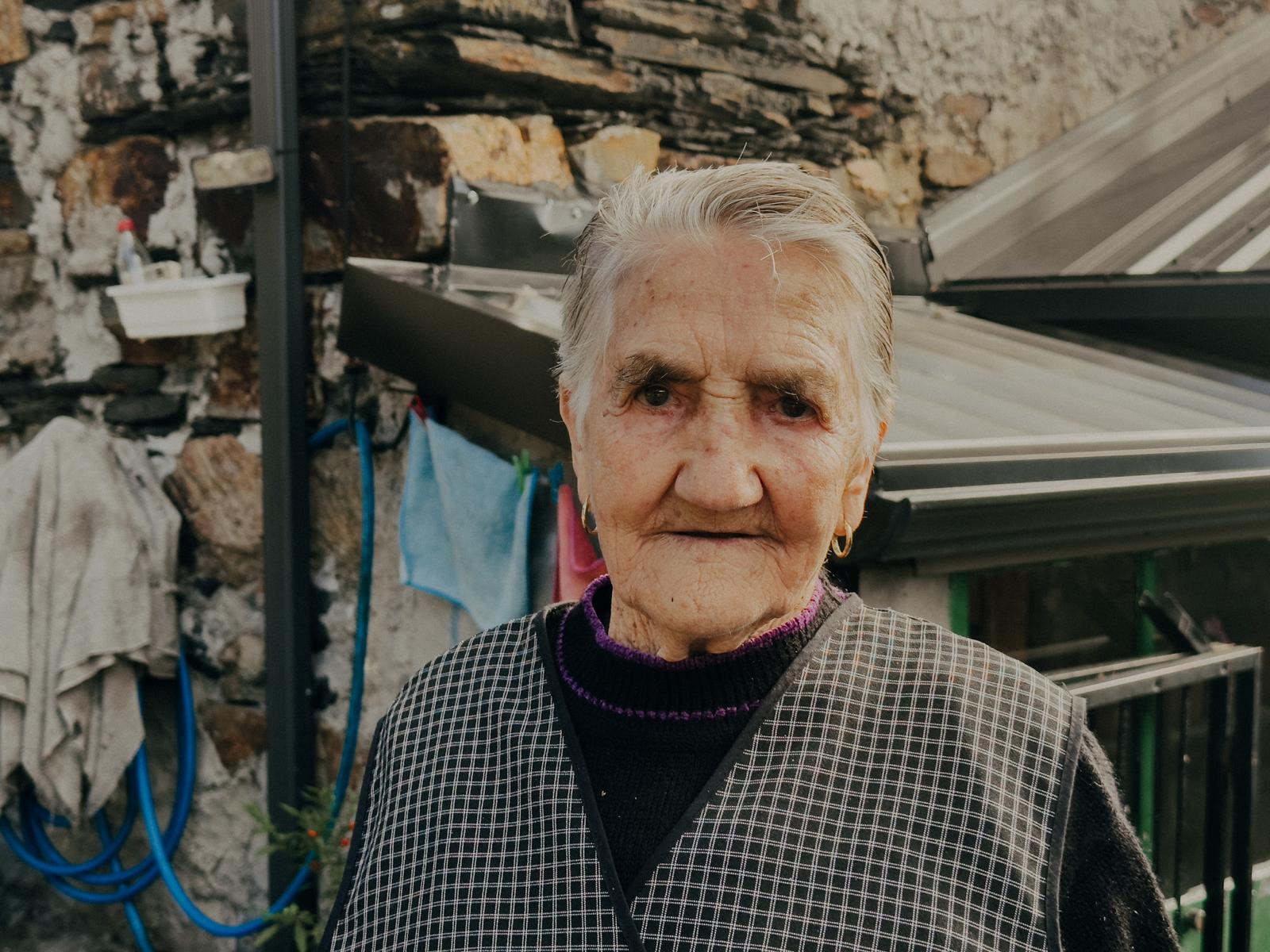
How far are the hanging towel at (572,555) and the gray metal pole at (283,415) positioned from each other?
38.2 inches

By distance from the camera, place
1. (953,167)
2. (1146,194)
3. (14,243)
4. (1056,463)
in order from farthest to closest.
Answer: (953,167) < (1146,194) < (14,243) < (1056,463)

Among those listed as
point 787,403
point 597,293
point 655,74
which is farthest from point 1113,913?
point 655,74

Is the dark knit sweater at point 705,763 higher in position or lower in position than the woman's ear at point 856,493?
lower

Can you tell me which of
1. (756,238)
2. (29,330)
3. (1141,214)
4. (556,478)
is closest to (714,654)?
(756,238)

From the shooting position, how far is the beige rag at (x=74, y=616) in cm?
311

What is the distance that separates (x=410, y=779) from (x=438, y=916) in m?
0.17

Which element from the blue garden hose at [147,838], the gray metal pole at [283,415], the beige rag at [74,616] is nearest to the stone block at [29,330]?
the beige rag at [74,616]

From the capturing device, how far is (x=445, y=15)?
2.77m

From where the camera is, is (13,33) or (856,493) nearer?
(856,493)

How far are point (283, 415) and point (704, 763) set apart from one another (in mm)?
2021

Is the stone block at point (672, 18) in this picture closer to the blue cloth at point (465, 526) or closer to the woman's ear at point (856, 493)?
the blue cloth at point (465, 526)

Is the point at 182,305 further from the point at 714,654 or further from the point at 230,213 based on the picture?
the point at 714,654

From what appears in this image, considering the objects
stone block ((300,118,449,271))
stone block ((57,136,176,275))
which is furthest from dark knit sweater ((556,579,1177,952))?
stone block ((57,136,176,275))

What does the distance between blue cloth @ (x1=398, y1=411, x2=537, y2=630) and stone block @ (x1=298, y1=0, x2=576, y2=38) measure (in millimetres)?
938
